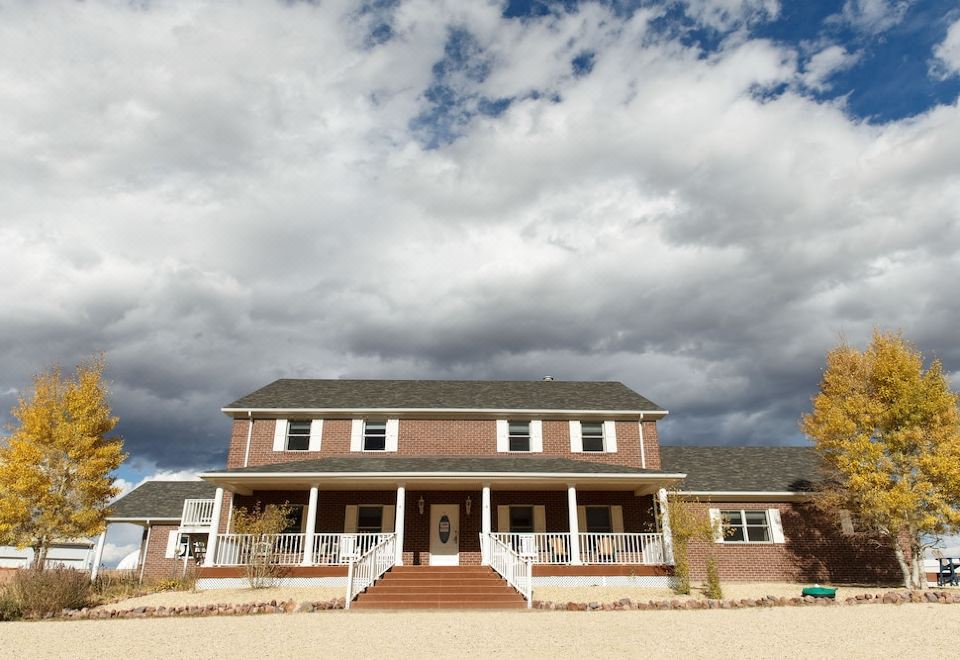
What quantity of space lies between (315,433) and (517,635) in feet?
48.0

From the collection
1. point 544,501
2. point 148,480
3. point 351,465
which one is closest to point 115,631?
point 351,465

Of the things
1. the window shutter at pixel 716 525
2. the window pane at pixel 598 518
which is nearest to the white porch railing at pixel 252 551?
the window pane at pixel 598 518

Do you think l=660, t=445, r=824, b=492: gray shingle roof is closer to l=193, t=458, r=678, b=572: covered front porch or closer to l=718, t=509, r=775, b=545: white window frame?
l=718, t=509, r=775, b=545: white window frame

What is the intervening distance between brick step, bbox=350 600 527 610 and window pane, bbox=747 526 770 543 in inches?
440

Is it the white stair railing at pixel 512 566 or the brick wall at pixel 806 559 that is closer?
the white stair railing at pixel 512 566

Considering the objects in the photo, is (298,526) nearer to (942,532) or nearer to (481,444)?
(481,444)

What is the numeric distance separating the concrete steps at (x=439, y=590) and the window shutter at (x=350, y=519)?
15.5 ft

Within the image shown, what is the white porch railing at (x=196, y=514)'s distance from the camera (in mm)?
24234

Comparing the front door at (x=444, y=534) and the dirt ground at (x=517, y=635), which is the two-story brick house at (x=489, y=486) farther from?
the dirt ground at (x=517, y=635)

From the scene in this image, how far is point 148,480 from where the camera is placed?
107ft

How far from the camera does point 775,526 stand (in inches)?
861

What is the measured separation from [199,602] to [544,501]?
37.8 feet

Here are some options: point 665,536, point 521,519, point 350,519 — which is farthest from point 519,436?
point 350,519

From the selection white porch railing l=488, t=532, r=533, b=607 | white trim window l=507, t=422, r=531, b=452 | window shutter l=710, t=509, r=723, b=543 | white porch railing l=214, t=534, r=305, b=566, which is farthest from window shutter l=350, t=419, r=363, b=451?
window shutter l=710, t=509, r=723, b=543
